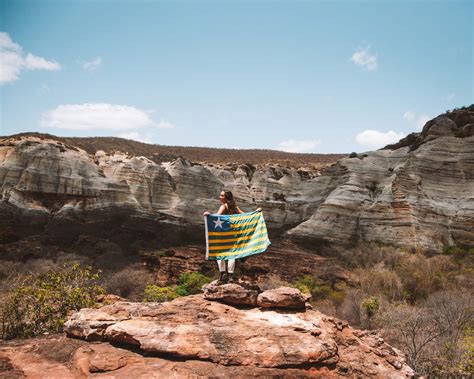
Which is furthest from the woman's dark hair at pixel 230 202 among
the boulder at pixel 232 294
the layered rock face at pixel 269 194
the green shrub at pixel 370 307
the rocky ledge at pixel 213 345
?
the layered rock face at pixel 269 194

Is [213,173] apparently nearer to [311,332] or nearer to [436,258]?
[436,258]

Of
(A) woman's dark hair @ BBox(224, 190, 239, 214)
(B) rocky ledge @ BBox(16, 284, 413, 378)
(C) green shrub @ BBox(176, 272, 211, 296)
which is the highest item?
(A) woman's dark hair @ BBox(224, 190, 239, 214)

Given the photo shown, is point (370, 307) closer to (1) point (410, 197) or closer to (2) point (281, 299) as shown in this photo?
(2) point (281, 299)

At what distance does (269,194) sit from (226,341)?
38416 millimetres

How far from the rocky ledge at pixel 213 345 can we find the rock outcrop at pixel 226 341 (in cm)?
1

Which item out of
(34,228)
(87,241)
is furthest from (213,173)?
(34,228)

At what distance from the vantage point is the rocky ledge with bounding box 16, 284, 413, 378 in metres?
5.24

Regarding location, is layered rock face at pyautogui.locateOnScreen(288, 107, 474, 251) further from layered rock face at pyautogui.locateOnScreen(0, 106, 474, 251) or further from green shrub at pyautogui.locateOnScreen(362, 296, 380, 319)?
green shrub at pyautogui.locateOnScreen(362, 296, 380, 319)

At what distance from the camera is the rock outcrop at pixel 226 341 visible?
17.8ft

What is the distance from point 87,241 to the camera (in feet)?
106

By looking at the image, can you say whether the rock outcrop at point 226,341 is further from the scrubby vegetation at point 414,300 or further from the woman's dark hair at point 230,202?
the scrubby vegetation at point 414,300

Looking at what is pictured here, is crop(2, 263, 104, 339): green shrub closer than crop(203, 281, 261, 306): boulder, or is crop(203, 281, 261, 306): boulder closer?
crop(203, 281, 261, 306): boulder

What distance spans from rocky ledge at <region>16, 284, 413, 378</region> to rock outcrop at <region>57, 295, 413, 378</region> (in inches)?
0.5

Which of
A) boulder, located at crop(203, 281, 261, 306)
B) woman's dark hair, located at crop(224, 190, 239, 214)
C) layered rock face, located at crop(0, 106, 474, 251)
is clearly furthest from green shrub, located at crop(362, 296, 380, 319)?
boulder, located at crop(203, 281, 261, 306)
